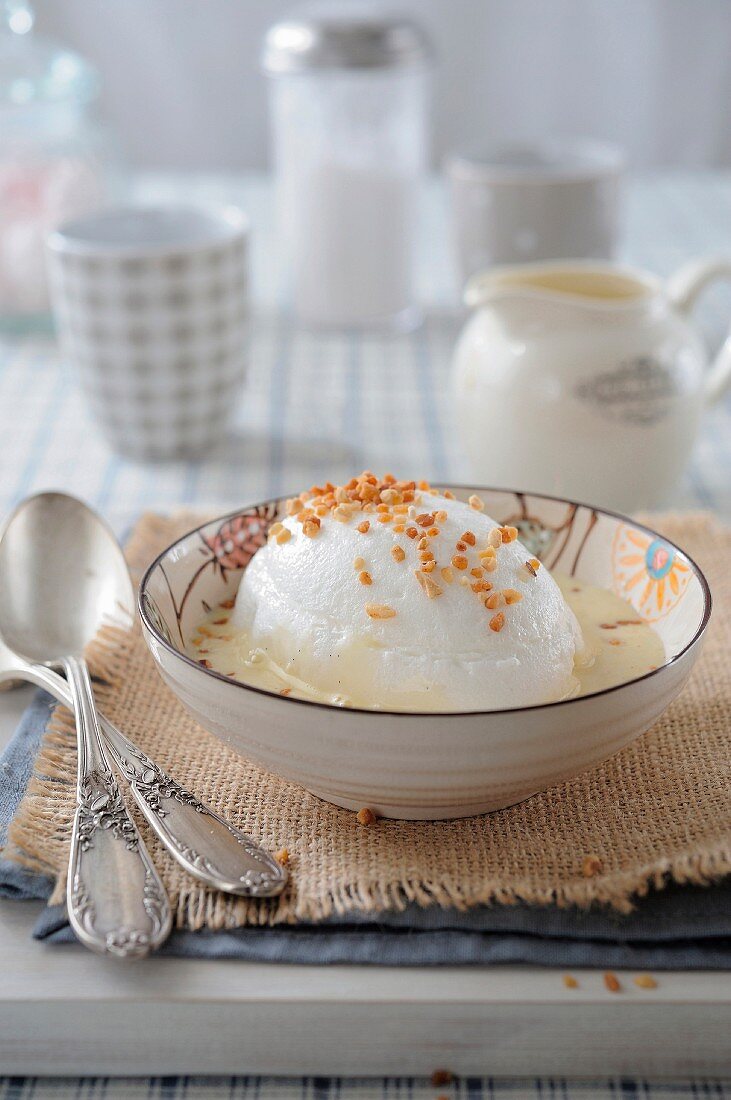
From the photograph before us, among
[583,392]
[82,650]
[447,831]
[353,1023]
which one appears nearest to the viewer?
[353,1023]

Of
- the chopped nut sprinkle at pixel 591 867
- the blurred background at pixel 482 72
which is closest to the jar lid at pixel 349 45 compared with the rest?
the chopped nut sprinkle at pixel 591 867

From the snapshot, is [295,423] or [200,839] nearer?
[200,839]

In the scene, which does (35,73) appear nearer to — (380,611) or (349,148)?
(349,148)

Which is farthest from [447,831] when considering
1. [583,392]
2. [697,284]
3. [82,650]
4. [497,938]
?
[697,284]

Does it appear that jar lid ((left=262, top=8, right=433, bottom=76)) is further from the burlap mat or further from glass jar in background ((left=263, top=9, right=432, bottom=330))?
the burlap mat

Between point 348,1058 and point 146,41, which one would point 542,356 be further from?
point 146,41

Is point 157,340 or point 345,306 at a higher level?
point 157,340
